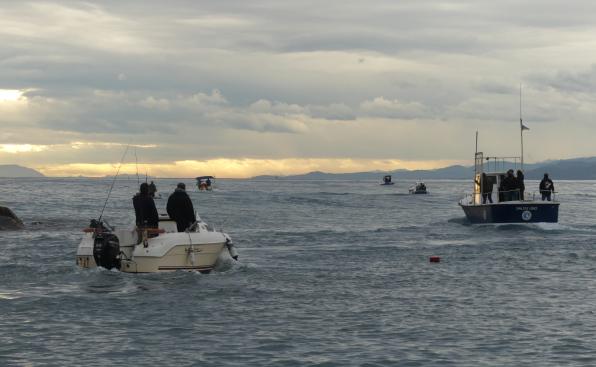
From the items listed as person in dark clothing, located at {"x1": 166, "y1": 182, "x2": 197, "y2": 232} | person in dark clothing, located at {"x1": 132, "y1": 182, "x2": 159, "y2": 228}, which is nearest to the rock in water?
person in dark clothing, located at {"x1": 166, "y1": 182, "x2": 197, "y2": 232}

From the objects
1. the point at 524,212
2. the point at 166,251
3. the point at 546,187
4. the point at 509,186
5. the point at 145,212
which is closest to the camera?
the point at 166,251

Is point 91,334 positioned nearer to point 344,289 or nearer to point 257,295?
point 257,295

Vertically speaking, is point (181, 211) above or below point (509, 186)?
below

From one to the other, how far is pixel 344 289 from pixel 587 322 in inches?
247

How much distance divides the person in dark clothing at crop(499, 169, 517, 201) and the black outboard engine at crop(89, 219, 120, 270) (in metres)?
24.2

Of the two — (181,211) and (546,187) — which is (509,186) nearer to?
(546,187)

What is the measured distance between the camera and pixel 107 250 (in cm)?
2050

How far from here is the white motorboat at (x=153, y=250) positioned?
2027 cm

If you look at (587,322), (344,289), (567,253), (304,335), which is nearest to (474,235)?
(567,253)

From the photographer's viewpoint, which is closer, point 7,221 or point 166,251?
point 166,251

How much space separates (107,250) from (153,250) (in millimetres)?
1198

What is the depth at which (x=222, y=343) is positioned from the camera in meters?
13.7

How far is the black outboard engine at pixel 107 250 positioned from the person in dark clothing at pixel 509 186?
79.4ft

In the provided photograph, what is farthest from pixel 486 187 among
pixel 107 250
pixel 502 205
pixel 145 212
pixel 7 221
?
pixel 107 250
